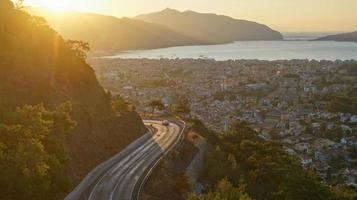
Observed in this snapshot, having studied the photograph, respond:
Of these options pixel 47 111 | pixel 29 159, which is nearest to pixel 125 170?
pixel 47 111

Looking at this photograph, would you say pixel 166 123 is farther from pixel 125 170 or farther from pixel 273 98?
pixel 273 98

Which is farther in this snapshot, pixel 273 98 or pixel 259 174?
pixel 273 98

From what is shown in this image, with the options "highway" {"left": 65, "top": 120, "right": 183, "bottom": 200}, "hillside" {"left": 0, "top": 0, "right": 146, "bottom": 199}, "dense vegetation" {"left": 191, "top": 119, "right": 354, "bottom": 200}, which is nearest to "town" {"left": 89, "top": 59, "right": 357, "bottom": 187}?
"dense vegetation" {"left": 191, "top": 119, "right": 354, "bottom": 200}

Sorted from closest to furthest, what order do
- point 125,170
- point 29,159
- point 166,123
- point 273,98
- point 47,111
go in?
point 29,159 < point 47,111 < point 125,170 < point 166,123 < point 273,98

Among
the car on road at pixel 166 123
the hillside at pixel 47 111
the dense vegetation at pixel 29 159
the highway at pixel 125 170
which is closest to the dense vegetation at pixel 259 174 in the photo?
the car on road at pixel 166 123

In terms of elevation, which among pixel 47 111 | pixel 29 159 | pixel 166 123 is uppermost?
pixel 47 111

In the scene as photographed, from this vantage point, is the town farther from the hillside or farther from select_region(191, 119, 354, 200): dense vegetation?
the hillside

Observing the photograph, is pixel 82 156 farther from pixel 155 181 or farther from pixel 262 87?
pixel 262 87

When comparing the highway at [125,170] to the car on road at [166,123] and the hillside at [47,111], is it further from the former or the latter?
the car on road at [166,123]
